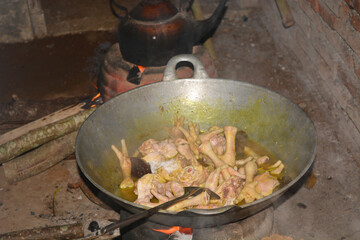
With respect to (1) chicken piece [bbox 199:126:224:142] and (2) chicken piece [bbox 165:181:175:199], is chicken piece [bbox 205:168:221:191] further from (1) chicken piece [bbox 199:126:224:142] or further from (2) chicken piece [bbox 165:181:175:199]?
(1) chicken piece [bbox 199:126:224:142]

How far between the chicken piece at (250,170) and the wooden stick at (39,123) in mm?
2406

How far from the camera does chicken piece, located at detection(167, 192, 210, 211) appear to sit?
8.74ft

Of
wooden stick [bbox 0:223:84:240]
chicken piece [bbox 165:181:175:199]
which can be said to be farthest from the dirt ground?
chicken piece [bbox 165:181:175:199]

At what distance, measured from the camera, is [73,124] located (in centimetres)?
447

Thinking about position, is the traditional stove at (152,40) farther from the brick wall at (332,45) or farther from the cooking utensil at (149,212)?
the cooking utensil at (149,212)

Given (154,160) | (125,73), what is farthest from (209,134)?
(125,73)

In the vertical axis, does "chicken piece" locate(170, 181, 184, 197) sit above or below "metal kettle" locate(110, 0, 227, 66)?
below

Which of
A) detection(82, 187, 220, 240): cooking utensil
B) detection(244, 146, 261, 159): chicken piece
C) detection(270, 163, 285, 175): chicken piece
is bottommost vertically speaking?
detection(244, 146, 261, 159): chicken piece

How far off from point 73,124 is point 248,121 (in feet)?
6.70

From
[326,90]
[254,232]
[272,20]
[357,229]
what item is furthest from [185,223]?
[272,20]

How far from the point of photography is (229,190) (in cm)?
280

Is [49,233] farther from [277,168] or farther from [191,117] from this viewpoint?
[277,168]

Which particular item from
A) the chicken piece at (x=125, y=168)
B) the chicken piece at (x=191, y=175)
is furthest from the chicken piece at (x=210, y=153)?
the chicken piece at (x=125, y=168)

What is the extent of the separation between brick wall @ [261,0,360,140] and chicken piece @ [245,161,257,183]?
2.07 metres
